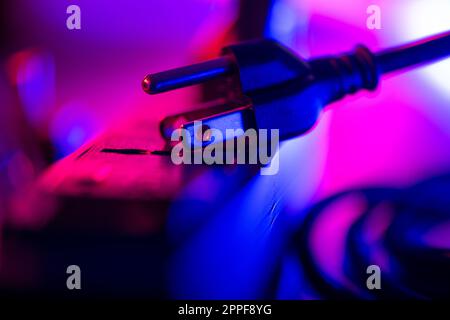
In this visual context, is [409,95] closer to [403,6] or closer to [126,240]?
[403,6]

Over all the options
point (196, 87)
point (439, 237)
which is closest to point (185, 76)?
point (196, 87)

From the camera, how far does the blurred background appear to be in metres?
0.60

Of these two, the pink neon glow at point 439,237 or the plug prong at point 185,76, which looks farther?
the pink neon glow at point 439,237

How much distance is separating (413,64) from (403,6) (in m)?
0.07

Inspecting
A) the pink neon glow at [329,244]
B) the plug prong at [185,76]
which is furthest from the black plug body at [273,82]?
the pink neon glow at [329,244]

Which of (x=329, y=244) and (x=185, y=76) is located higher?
(x=185, y=76)

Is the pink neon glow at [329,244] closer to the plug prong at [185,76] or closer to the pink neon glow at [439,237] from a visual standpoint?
the pink neon glow at [439,237]

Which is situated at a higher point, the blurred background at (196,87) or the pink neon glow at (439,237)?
the blurred background at (196,87)

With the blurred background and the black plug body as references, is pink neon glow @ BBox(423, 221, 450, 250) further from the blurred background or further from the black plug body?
the black plug body

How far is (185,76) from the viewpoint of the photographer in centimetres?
54

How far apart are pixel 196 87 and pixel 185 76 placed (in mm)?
81

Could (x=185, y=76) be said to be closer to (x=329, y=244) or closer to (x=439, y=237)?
(x=329, y=244)

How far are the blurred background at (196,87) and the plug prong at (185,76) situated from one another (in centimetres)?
6

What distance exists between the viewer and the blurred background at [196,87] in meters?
0.60
